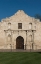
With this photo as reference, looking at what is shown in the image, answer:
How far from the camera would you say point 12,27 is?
99.0 feet

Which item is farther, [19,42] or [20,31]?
[19,42]

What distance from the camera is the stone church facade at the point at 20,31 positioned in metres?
29.6

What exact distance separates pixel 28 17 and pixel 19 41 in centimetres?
435

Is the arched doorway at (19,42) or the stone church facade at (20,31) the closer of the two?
the stone church facade at (20,31)

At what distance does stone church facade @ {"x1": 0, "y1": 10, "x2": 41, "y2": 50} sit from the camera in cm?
2962

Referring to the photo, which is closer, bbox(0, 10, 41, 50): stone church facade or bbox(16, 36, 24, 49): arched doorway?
bbox(0, 10, 41, 50): stone church facade

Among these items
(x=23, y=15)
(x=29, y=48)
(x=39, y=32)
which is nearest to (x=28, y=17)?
(x=23, y=15)

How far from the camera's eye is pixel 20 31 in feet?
98.6

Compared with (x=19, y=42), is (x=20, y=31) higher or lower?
higher

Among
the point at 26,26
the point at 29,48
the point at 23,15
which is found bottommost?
the point at 29,48

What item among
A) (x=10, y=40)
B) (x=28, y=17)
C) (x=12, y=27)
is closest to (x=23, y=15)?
(x=28, y=17)

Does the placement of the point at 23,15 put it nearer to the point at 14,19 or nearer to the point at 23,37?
the point at 14,19

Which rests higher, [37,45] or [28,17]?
[28,17]

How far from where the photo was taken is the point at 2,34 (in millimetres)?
29938
